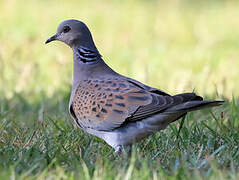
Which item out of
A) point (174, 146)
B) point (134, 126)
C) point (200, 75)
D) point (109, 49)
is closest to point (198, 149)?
point (174, 146)

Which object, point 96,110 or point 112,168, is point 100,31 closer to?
point 96,110

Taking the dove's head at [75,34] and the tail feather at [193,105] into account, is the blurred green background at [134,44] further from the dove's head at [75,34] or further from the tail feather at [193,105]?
the tail feather at [193,105]

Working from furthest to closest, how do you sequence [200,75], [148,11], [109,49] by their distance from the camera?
Answer: [148,11] → [109,49] → [200,75]

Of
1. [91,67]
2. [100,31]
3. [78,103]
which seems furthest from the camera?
[100,31]

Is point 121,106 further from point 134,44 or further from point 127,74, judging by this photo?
point 134,44

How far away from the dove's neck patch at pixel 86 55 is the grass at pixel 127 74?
0.64 m

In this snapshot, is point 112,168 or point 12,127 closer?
point 112,168

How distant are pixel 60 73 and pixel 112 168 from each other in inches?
187

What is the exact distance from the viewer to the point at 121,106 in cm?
483

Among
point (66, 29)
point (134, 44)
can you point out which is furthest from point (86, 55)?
point (134, 44)

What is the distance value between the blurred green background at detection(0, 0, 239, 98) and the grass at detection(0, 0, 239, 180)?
2 cm

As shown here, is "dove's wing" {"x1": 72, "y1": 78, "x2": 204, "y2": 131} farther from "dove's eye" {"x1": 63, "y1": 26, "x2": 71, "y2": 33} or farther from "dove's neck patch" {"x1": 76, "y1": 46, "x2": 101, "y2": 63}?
"dove's eye" {"x1": 63, "y1": 26, "x2": 71, "y2": 33}

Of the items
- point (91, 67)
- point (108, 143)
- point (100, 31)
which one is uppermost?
point (91, 67)

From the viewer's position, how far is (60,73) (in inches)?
339
